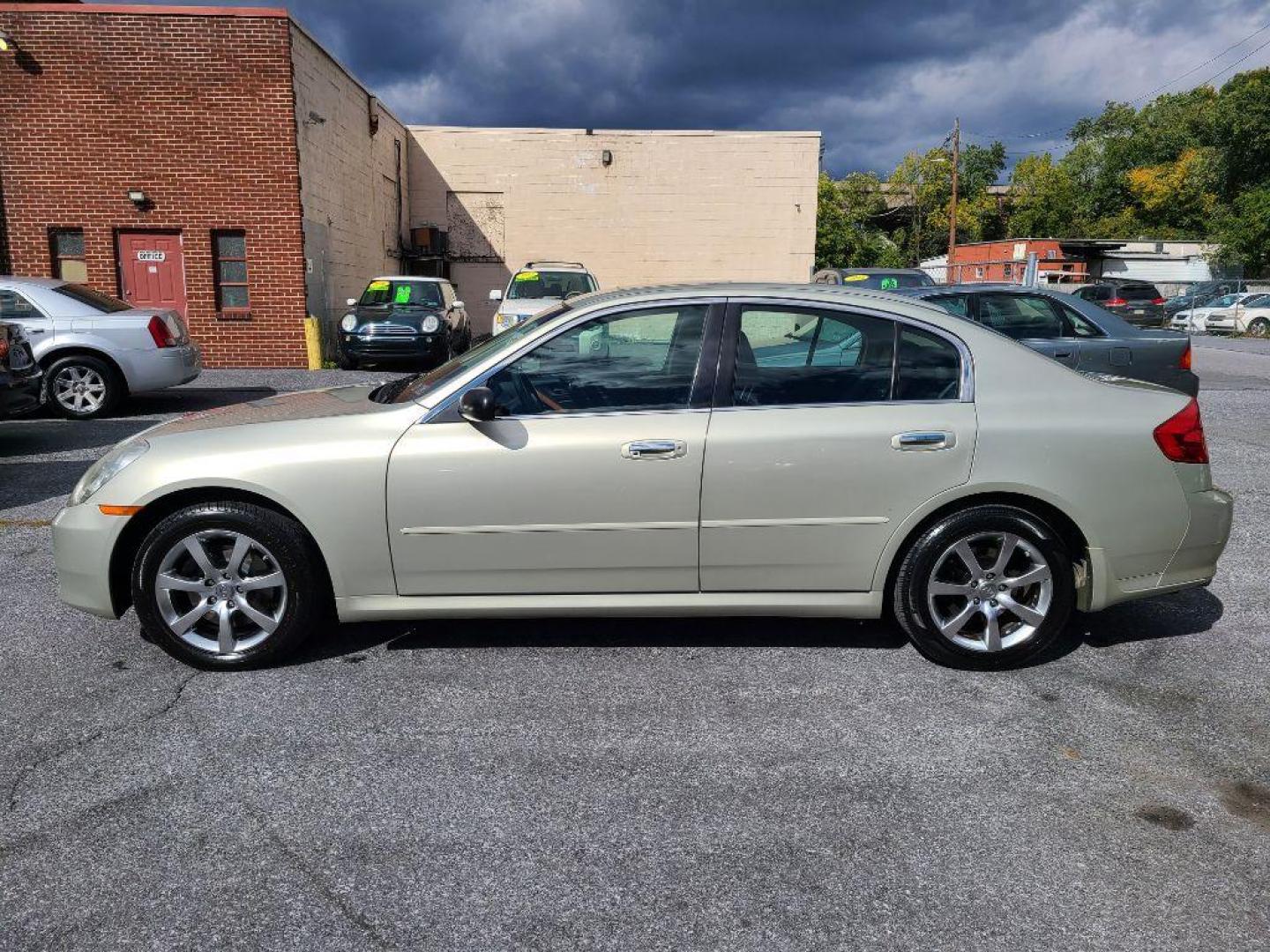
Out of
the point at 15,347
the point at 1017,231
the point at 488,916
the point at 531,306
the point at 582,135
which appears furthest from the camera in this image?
the point at 1017,231

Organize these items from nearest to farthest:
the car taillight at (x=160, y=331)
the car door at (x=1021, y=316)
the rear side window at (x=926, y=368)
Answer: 1. the rear side window at (x=926, y=368)
2. the car door at (x=1021, y=316)
3. the car taillight at (x=160, y=331)

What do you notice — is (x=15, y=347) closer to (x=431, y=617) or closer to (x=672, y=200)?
(x=431, y=617)

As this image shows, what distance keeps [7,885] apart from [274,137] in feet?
49.5

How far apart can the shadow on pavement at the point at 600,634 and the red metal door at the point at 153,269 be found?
13.6 m

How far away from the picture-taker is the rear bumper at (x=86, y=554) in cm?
376

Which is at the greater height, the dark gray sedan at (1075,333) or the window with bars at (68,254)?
the window with bars at (68,254)

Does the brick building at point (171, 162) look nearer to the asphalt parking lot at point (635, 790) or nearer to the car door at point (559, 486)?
the asphalt parking lot at point (635, 790)

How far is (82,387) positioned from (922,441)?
9515 millimetres

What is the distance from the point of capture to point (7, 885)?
2.51 m

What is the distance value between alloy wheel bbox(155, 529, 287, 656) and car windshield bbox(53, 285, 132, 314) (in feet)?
25.2

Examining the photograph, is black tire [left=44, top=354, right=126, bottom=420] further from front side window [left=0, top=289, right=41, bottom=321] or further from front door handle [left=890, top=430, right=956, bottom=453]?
front door handle [left=890, top=430, right=956, bottom=453]

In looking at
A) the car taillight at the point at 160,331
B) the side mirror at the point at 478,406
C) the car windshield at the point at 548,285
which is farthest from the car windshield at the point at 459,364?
the car windshield at the point at 548,285

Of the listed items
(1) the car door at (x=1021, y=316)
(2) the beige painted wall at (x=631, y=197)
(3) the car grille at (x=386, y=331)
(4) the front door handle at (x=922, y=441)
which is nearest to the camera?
(4) the front door handle at (x=922, y=441)

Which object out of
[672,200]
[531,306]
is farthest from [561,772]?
[672,200]
